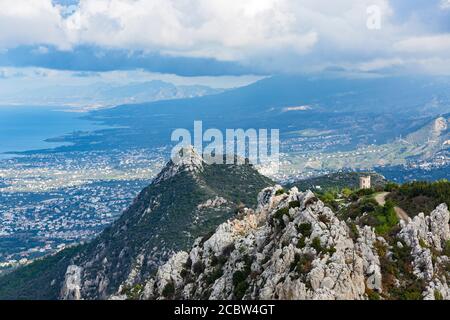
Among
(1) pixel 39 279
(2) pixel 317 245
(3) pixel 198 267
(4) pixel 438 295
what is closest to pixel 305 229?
(2) pixel 317 245

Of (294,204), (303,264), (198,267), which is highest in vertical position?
(294,204)

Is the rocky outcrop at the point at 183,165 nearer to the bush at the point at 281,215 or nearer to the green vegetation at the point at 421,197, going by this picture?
the green vegetation at the point at 421,197

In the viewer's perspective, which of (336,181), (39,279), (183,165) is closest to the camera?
(39,279)

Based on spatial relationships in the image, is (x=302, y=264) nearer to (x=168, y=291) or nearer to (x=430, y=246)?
(x=430, y=246)

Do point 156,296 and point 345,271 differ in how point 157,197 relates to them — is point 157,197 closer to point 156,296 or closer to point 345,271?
point 156,296

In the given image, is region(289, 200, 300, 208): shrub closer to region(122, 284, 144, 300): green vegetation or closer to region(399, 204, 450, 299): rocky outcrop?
region(399, 204, 450, 299): rocky outcrop


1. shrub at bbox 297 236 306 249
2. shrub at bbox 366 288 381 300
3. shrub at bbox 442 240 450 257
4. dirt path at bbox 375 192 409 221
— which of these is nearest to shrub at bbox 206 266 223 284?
shrub at bbox 297 236 306 249
